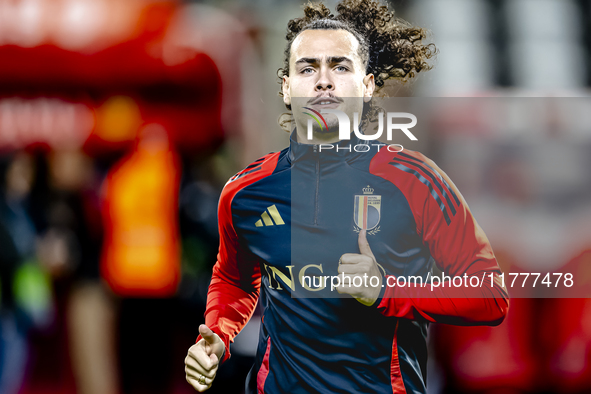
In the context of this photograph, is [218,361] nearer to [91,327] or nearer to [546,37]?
[91,327]

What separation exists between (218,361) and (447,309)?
0.51 m

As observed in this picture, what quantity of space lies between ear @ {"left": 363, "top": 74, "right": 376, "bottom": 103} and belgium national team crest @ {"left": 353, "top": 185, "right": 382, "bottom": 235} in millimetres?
209

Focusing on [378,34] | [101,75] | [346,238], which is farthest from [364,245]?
[101,75]

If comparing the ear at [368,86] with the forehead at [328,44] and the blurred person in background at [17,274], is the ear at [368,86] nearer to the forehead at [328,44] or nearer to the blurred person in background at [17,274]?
the forehead at [328,44]

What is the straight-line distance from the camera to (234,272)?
1192mm

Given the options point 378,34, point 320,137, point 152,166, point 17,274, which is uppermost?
point 378,34

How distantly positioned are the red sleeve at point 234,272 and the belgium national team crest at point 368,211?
0.25m

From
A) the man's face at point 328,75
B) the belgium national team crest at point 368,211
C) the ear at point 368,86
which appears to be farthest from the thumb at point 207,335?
the ear at point 368,86

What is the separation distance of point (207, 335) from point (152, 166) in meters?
1.35

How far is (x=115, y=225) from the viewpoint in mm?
2123

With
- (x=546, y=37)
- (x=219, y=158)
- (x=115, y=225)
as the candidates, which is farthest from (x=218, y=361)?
(x=546, y=37)

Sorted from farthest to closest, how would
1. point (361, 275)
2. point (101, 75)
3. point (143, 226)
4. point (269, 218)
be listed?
point (101, 75) → point (143, 226) → point (269, 218) → point (361, 275)

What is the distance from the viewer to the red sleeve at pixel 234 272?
116cm

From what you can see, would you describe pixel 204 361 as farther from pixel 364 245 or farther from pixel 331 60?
pixel 331 60
